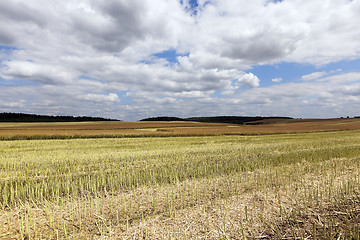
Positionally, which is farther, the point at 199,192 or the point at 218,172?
the point at 218,172

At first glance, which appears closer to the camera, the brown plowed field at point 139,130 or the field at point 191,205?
the field at point 191,205

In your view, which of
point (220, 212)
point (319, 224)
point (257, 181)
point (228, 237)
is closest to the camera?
point (228, 237)

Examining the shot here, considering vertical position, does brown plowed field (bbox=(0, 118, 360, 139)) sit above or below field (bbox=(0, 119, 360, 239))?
above

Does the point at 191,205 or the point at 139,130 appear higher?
the point at 139,130

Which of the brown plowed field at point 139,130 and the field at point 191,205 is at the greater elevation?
the brown plowed field at point 139,130

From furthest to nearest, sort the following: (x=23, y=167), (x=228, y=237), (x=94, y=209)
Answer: (x=23, y=167), (x=94, y=209), (x=228, y=237)

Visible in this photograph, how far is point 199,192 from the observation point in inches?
311

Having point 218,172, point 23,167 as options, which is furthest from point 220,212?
point 23,167

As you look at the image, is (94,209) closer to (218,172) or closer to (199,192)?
(199,192)

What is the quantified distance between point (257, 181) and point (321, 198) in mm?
2680

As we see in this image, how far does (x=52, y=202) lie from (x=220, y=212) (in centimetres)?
633

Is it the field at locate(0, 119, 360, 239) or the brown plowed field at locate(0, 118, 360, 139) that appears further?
the brown plowed field at locate(0, 118, 360, 139)

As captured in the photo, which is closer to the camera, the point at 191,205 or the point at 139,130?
the point at 191,205

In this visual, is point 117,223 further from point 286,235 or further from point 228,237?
point 286,235
